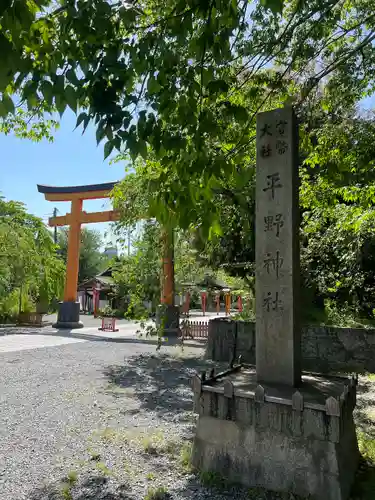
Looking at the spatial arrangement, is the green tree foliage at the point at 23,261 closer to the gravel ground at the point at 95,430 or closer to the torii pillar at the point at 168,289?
the torii pillar at the point at 168,289

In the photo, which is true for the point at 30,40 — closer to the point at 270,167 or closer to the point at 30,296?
the point at 270,167

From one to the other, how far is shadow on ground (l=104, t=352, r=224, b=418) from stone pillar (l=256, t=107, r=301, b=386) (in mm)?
2585

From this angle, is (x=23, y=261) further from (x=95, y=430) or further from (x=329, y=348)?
(x=95, y=430)

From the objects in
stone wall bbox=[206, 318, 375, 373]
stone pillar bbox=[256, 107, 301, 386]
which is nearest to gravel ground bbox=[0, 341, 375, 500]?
stone wall bbox=[206, 318, 375, 373]

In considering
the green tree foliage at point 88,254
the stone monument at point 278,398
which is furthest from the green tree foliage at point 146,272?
the green tree foliage at point 88,254

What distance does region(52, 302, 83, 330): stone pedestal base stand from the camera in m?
18.2

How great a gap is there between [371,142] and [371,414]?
404cm

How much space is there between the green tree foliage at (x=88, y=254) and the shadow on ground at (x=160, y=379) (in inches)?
1134

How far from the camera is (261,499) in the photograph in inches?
130

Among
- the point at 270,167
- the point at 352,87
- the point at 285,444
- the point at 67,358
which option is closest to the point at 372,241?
the point at 352,87

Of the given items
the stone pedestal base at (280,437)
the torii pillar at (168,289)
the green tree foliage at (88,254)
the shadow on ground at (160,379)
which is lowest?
the shadow on ground at (160,379)

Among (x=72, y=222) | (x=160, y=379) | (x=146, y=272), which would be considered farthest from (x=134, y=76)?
(x=72, y=222)

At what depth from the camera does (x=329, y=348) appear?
962 cm

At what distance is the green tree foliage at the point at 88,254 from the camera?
39000mm
